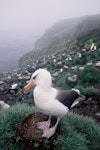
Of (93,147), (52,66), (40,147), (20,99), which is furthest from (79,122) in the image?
(52,66)

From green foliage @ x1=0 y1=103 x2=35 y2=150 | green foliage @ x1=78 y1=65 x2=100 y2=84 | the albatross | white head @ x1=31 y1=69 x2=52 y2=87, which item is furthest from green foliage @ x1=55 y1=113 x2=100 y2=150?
green foliage @ x1=78 y1=65 x2=100 y2=84

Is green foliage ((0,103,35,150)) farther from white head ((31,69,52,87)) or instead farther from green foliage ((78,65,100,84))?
green foliage ((78,65,100,84))

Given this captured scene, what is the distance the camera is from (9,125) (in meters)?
5.75

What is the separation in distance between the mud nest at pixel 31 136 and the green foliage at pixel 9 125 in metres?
0.14

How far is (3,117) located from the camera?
19.9 feet

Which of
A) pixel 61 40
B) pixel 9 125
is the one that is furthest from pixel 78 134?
pixel 61 40

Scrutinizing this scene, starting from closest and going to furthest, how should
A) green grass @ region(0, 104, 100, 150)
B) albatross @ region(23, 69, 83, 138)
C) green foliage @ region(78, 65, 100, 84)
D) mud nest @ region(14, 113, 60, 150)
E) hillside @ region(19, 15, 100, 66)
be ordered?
albatross @ region(23, 69, 83, 138), mud nest @ region(14, 113, 60, 150), green grass @ region(0, 104, 100, 150), green foliage @ region(78, 65, 100, 84), hillside @ region(19, 15, 100, 66)

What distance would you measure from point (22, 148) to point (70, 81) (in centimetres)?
545

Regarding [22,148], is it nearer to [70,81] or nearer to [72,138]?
[72,138]

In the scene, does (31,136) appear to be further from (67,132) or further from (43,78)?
(43,78)

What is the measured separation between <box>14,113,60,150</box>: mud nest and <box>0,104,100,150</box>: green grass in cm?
10

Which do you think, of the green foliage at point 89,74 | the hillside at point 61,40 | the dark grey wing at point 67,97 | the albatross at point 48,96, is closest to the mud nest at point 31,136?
the albatross at point 48,96

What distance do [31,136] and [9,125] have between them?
69cm

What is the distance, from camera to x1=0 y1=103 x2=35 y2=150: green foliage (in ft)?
18.1
